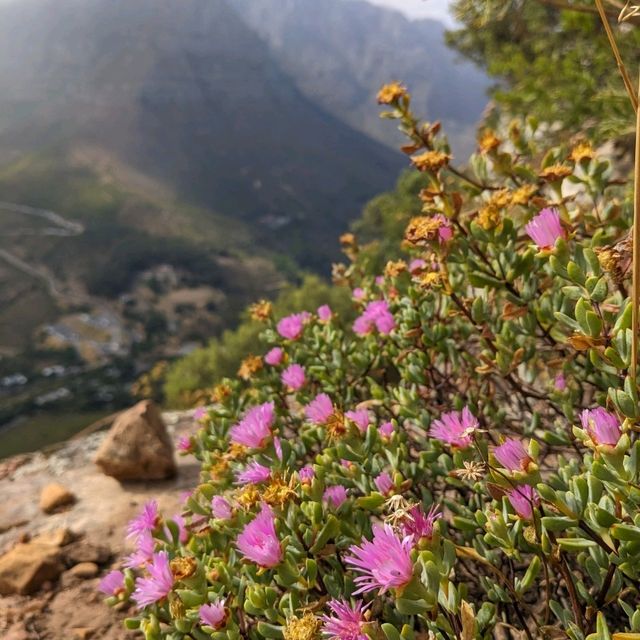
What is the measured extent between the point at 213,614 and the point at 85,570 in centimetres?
251

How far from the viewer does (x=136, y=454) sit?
200 inches

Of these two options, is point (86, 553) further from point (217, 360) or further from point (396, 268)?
point (217, 360)

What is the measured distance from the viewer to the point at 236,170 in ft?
596

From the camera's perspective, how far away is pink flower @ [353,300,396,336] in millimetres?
2670

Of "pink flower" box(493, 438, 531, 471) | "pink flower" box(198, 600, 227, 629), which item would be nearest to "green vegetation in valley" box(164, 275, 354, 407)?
"pink flower" box(198, 600, 227, 629)

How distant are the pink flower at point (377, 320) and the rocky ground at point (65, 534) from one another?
2.15 m

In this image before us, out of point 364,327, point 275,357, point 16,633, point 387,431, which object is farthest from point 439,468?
point 16,633

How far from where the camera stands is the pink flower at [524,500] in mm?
1373

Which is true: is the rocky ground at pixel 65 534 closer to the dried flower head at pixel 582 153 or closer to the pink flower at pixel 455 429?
the pink flower at pixel 455 429

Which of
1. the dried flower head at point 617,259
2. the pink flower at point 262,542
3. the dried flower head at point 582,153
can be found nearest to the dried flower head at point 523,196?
the dried flower head at point 582,153

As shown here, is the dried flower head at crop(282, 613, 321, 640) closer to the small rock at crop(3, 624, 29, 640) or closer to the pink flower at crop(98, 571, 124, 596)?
the pink flower at crop(98, 571, 124, 596)

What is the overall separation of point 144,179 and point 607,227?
175133 millimetres

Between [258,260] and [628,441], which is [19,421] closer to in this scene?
[258,260]

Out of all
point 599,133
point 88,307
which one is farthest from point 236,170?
point 599,133
